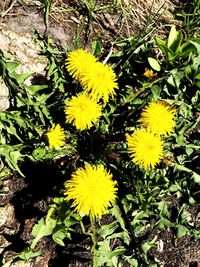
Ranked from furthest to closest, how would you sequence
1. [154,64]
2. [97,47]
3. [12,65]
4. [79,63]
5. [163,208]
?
[154,64]
[97,47]
[163,208]
[12,65]
[79,63]

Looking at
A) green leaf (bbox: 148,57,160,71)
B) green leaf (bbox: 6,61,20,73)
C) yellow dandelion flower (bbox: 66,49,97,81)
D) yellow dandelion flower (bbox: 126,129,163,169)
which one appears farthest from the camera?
green leaf (bbox: 148,57,160,71)

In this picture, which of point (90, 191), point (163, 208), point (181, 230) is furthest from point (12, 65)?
point (181, 230)

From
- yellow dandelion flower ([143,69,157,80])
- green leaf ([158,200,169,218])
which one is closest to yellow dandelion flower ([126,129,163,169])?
green leaf ([158,200,169,218])

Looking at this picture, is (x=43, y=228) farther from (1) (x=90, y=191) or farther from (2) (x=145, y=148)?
(2) (x=145, y=148)

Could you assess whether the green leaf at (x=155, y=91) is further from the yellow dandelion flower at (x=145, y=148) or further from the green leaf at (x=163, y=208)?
the green leaf at (x=163, y=208)

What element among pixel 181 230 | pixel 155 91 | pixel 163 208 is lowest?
pixel 181 230

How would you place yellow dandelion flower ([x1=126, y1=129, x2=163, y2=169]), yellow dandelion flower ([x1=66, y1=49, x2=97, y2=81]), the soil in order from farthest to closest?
the soil → yellow dandelion flower ([x1=66, y1=49, x2=97, y2=81]) → yellow dandelion flower ([x1=126, y1=129, x2=163, y2=169])

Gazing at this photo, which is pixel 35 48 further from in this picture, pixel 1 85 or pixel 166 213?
pixel 166 213

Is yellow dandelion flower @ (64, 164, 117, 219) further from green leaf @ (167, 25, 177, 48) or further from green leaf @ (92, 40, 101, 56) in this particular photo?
green leaf @ (167, 25, 177, 48)
